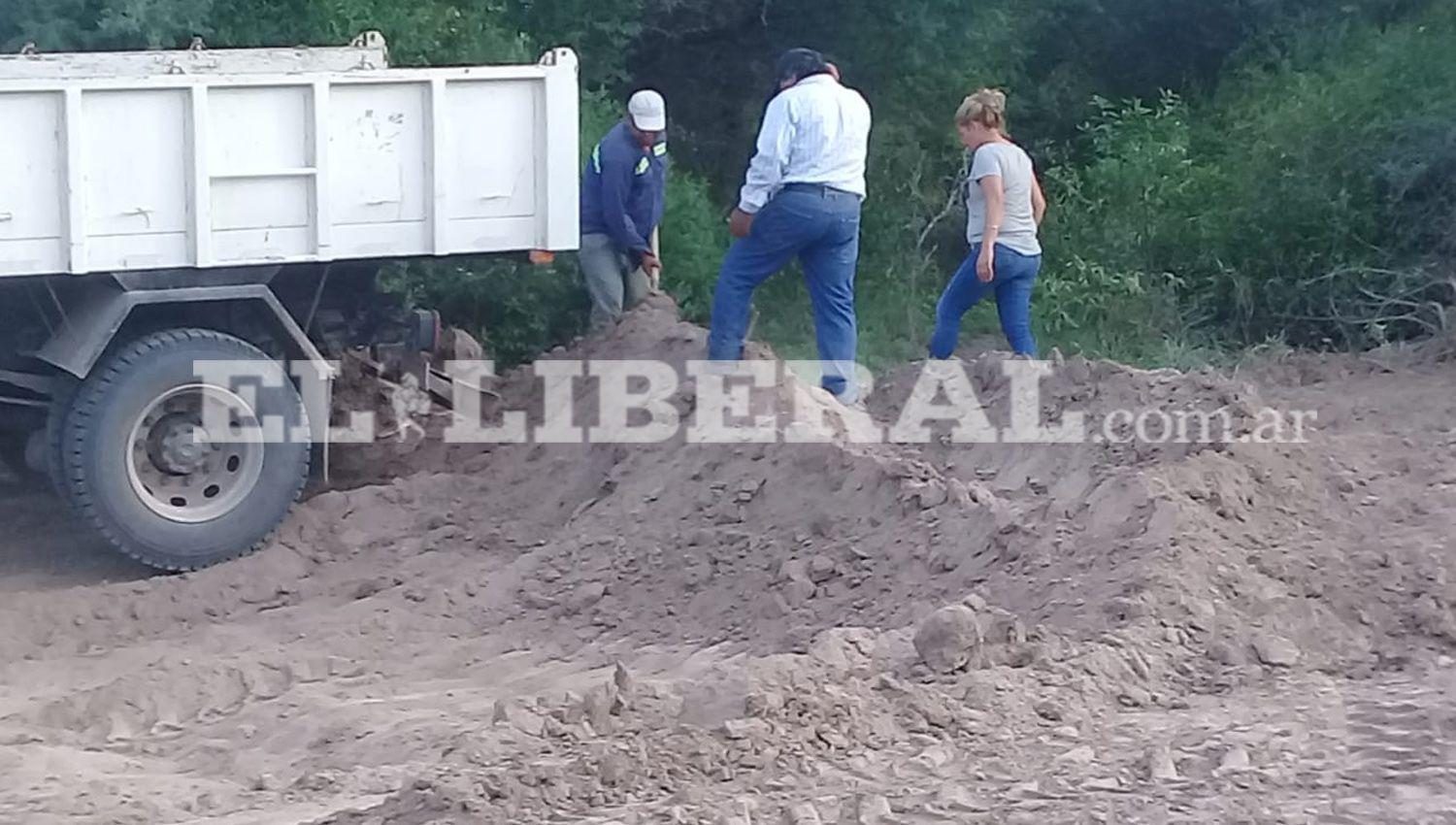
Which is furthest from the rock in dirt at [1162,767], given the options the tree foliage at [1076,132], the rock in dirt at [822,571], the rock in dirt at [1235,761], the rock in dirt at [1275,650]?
the tree foliage at [1076,132]

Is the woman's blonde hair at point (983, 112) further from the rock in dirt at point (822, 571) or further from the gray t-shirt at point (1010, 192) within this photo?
the rock in dirt at point (822, 571)

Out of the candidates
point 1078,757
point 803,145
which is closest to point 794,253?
point 803,145

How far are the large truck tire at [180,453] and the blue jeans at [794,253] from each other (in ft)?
6.57

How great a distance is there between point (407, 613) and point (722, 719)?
2.41 meters

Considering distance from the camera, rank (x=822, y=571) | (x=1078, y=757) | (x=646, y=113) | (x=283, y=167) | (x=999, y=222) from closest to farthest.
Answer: (x=1078, y=757) < (x=822, y=571) < (x=283, y=167) < (x=999, y=222) < (x=646, y=113)

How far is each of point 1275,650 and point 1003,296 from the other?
12.6ft

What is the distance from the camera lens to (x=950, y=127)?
15.0 meters

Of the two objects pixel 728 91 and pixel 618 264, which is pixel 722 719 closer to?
pixel 618 264

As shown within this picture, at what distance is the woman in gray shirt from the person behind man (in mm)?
1561

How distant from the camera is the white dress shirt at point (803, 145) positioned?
29.9 ft

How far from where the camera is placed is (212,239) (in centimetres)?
811

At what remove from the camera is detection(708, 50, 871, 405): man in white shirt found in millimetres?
9141

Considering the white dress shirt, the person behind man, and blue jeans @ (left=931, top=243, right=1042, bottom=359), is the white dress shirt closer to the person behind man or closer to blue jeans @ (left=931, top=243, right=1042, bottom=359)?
blue jeans @ (left=931, top=243, right=1042, bottom=359)

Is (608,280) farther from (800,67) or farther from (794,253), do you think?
(800,67)
